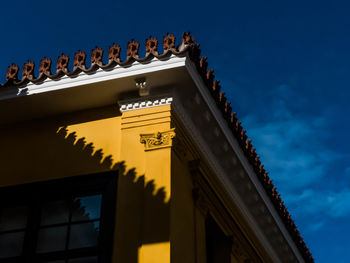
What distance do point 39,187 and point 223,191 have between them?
399cm

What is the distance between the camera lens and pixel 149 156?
9297mm

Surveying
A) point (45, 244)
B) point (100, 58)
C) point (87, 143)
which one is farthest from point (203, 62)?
point (45, 244)

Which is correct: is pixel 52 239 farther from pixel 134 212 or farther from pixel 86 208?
pixel 134 212

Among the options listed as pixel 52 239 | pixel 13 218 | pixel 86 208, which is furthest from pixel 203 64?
pixel 13 218

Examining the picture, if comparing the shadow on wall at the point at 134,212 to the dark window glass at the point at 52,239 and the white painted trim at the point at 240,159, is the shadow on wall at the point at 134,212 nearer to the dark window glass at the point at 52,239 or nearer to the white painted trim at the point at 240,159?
the dark window glass at the point at 52,239

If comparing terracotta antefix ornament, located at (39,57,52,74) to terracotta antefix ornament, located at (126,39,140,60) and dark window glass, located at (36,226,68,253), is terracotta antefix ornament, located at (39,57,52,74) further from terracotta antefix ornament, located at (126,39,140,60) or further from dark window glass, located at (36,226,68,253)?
dark window glass, located at (36,226,68,253)

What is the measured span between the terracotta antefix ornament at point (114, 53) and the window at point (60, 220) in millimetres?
1902

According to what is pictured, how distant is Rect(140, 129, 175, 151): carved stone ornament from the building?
0.02 m

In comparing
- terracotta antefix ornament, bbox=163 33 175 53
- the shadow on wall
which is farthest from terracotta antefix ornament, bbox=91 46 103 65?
the shadow on wall

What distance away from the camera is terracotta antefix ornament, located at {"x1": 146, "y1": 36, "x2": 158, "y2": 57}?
951cm

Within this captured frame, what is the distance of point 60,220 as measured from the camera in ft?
30.4

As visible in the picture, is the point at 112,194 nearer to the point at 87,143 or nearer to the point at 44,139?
the point at 87,143

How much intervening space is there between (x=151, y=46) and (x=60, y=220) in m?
3.18

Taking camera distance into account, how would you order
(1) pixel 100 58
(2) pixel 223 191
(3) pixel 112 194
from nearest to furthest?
1. (3) pixel 112 194
2. (1) pixel 100 58
3. (2) pixel 223 191
